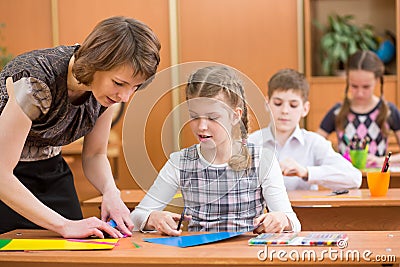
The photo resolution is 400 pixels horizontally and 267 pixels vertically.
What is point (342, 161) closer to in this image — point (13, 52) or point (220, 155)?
point (220, 155)

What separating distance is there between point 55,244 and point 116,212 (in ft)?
0.85

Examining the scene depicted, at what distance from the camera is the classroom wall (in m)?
5.91

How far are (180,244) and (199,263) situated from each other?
0.15m

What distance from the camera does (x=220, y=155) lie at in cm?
179

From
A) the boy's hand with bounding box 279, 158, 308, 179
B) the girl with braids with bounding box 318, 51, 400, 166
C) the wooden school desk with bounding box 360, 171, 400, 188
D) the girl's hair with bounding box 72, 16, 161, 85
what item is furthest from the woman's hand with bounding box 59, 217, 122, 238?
the girl with braids with bounding box 318, 51, 400, 166

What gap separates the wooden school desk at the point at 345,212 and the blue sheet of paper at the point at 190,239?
0.94 metres

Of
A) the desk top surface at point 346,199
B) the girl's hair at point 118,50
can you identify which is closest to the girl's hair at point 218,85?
the girl's hair at point 118,50

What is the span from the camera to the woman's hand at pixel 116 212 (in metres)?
1.84

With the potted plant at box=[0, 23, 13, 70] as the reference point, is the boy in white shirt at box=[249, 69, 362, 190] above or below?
below

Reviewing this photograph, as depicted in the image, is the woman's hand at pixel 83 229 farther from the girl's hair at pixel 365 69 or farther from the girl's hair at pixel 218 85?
the girl's hair at pixel 365 69

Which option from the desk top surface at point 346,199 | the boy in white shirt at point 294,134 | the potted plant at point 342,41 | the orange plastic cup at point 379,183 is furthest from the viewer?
the potted plant at point 342,41

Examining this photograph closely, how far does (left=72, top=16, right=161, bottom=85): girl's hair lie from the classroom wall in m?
4.12

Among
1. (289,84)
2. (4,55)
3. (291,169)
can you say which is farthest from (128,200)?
(4,55)

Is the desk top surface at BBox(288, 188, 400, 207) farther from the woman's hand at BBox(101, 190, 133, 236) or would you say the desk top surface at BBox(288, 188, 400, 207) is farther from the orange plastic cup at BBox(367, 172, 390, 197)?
the woman's hand at BBox(101, 190, 133, 236)
